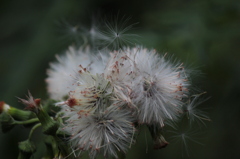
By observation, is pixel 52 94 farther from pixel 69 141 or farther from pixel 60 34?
pixel 60 34

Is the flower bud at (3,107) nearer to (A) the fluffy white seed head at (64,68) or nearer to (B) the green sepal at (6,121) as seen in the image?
(B) the green sepal at (6,121)

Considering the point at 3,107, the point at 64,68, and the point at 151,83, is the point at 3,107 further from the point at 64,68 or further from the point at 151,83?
the point at 151,83

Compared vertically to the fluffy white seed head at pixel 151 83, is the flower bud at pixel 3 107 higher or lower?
lower

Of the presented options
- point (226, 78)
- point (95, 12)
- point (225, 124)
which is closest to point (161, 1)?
point (95, 12)

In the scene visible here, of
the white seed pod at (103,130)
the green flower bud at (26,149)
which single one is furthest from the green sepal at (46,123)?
the green flower bud at (26,149)

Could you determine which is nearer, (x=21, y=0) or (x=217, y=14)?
(x=217, y=14)
